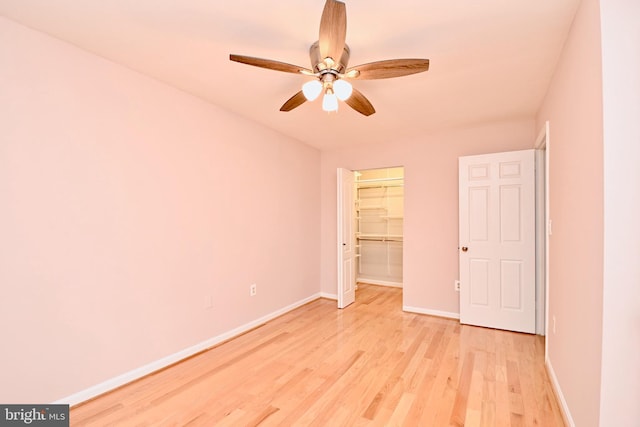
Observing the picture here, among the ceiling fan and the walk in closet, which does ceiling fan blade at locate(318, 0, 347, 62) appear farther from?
the walk in closet

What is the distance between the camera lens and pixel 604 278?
52.4 inches

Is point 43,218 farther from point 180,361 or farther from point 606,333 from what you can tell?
point 606,333

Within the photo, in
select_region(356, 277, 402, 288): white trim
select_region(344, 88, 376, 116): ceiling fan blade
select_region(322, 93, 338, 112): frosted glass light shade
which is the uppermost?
select_region(344, 88, 376, 116): ceiling fan blade

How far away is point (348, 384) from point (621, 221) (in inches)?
77.9

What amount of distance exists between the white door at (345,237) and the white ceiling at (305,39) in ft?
5.14

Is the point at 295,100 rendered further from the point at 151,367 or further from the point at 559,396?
the point at 559,396

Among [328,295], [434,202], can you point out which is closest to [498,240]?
[434,202]

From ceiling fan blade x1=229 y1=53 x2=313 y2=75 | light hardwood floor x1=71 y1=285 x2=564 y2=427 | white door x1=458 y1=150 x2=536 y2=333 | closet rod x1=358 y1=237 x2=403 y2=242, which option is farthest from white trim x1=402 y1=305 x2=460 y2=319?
ceiling fan blade x1=229 y1=53 x2=313 y2=75

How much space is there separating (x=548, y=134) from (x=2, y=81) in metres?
3.93

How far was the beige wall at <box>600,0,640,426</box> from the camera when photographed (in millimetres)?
1287

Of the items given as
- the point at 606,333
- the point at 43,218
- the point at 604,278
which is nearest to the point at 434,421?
the point at 606,333

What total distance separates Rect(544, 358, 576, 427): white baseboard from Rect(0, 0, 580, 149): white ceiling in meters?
2.35

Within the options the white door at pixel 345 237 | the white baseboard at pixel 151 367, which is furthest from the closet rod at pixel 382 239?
the white baseboard at pixel 151 367

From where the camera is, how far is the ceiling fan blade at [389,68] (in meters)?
1.72
